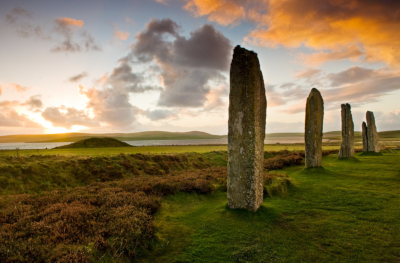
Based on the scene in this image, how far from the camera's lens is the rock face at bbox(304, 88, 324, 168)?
53.1 feet

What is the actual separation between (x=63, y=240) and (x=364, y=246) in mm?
7852

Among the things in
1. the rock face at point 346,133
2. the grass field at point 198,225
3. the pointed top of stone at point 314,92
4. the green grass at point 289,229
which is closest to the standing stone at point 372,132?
the rock face at point 346,133

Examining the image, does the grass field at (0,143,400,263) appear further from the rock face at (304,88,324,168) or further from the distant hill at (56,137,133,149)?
the distant hill at (56,137,133,149)

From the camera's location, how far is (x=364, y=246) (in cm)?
543

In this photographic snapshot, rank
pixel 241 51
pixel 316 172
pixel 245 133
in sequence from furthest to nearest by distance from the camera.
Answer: pixel 316 172 < pixel 241 51 < pixel 245 133

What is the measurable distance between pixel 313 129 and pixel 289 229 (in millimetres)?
11820

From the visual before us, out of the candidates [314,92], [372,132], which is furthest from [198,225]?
[372,132]

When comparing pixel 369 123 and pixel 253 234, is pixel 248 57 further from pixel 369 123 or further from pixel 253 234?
pixel 369 123

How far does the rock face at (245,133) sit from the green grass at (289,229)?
69 cm

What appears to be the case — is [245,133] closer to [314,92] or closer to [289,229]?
[289,229]

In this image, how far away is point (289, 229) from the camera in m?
6.67

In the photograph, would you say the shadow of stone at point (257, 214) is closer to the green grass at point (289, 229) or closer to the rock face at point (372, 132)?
the green grass at point (289, 229)

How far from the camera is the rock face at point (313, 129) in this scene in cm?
1617

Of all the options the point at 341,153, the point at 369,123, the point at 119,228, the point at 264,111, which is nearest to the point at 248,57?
A: the point at 264,111
